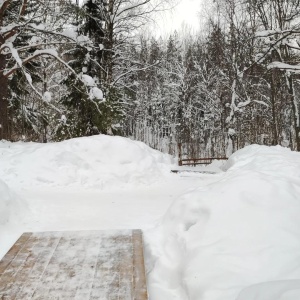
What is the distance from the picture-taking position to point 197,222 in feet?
12.8

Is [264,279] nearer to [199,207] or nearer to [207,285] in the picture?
[207,285]

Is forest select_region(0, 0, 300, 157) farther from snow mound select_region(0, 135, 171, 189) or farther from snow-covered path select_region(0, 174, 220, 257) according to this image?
snow-covered path select_region(0, 174, 220, 257)

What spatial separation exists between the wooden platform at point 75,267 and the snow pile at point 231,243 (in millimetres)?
334

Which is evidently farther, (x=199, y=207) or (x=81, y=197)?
(x=81, y=197)

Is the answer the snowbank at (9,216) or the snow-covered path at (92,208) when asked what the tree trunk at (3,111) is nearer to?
the snow-covered path at (92,208)

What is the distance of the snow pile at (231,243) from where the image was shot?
2.71 meters

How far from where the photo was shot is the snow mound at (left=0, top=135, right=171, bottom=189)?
333 inches

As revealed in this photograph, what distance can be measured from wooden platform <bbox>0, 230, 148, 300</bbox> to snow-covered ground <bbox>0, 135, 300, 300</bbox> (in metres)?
0.33

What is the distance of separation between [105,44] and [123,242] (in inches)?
554

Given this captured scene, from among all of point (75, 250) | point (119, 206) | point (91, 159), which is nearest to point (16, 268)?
point (75, 250)

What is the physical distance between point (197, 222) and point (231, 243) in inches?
26.7

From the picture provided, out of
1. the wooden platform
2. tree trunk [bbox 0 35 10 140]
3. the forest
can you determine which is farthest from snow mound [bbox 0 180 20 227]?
tree trunk [bbox 0 35 10 140]

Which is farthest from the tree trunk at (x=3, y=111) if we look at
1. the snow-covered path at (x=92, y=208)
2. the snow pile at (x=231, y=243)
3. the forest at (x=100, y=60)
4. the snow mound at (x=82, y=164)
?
the snow pile at (x=231, y=243)

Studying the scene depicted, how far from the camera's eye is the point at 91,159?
9.20 meters
